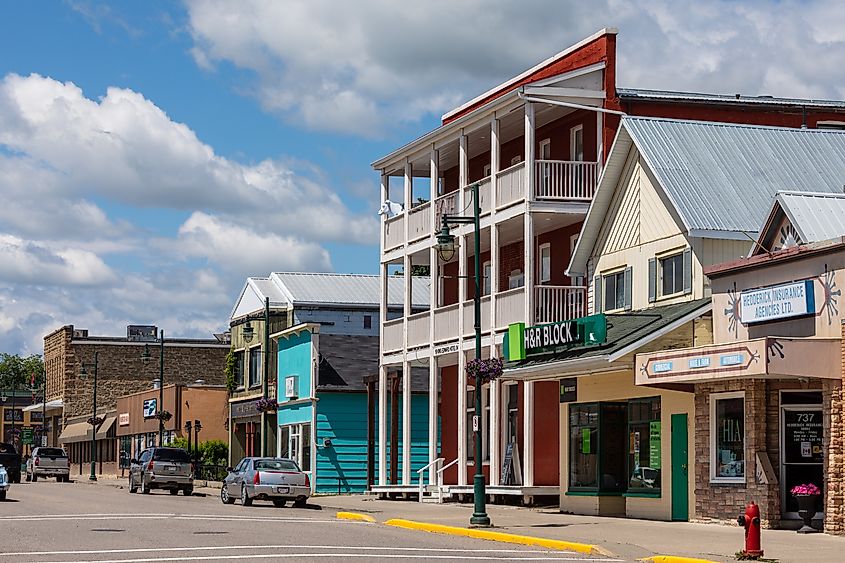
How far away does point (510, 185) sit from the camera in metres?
37.3

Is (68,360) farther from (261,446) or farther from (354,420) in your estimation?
(354,420)

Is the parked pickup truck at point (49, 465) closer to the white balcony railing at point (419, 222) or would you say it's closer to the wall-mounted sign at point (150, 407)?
the wall-mounted sign at point (150, 407)

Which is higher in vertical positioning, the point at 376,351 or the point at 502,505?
the point at 376,351

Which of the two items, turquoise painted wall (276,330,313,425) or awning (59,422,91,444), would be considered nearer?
turquoise painted wall (276,330,313,425)

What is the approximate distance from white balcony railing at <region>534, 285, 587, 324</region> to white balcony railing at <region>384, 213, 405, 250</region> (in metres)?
8.39

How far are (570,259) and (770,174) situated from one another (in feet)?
21.7

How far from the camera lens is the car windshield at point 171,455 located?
47.4 meters

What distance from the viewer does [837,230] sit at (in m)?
26.8

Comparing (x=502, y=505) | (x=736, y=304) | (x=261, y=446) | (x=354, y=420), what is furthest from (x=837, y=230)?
(x=261, y=446)

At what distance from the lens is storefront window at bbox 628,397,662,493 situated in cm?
3034

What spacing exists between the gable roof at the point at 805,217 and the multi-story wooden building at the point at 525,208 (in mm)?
8432

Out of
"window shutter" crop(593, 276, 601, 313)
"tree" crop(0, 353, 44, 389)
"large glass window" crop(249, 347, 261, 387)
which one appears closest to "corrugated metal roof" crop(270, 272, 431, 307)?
"large glass window" crop(249, 347, 261, 387)

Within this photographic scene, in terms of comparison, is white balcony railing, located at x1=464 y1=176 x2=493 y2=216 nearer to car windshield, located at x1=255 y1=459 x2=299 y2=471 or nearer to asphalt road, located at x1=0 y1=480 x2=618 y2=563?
car windshield, located at x1=255 y1=459 x2=299 y2=471

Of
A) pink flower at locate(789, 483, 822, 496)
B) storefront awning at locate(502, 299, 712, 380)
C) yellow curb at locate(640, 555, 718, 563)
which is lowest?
yellow curb at locate(640, 555, 718, 563)
